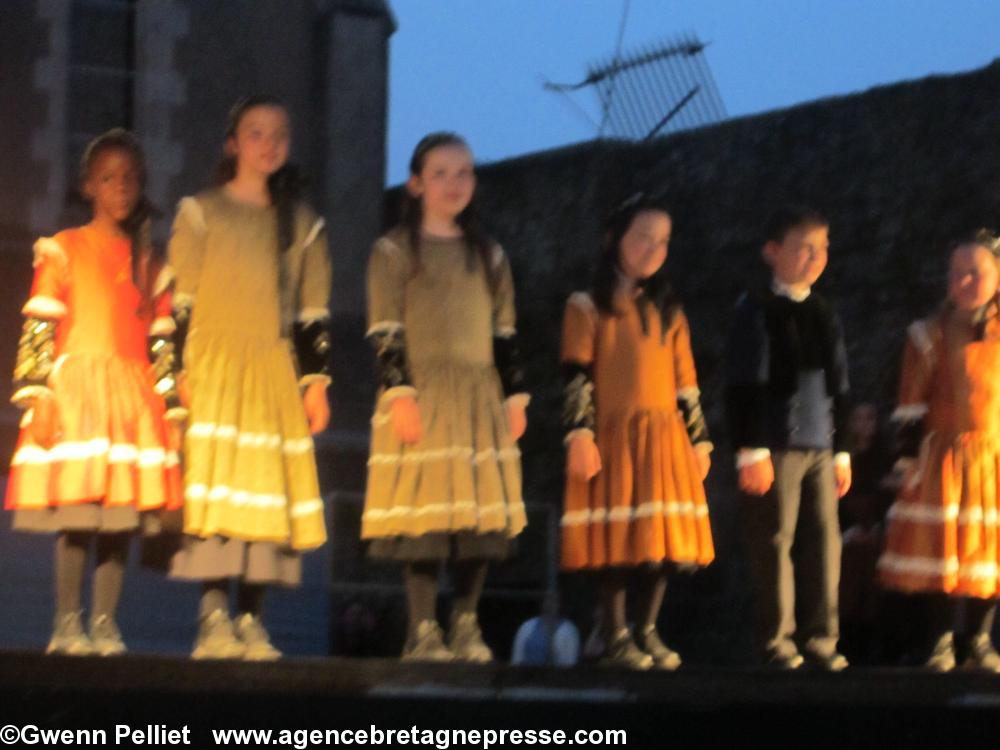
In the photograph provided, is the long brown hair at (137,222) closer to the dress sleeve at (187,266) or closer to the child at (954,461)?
the dress sleeve at (187,266)

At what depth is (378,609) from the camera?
939cm

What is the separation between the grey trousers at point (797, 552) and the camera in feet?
18.4

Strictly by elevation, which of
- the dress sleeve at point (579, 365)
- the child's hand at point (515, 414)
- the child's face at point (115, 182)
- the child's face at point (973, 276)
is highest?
the child's face at point (115, 182)

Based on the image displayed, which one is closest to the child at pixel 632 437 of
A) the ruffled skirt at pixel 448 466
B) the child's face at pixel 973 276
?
the ruffled skirt at pixel 448 466

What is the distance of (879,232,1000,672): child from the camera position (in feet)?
18.6

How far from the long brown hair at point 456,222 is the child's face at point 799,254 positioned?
0.87m

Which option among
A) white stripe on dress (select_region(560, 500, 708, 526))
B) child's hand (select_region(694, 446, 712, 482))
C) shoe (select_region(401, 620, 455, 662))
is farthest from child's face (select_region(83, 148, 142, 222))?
child's hand (select_region(694, 446, 712, 482))

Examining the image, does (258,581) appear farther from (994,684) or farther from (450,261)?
(994,684)

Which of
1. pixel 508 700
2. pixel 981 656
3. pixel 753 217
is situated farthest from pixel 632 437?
pixel 753 217

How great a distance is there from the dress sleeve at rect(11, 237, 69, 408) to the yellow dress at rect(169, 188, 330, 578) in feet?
1.01

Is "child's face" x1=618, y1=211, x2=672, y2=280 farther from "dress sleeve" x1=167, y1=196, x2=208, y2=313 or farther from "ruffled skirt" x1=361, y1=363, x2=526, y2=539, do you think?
"dress sleeve" x1=167, y1=196, x2=208, y2=313

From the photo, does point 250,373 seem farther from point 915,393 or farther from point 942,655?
point 942,655

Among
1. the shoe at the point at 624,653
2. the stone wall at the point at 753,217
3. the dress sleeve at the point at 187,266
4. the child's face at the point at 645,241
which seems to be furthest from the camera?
the stone wall at the point at 753,217

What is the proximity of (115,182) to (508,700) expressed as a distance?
181 cm
